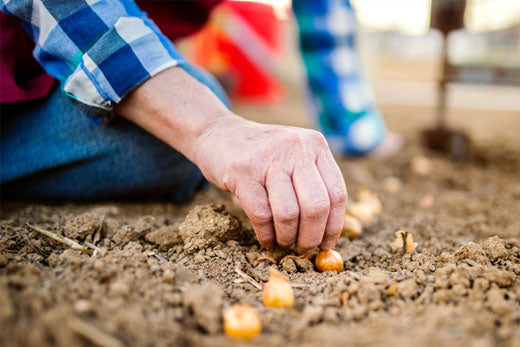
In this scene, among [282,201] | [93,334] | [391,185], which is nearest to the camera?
[93,334]

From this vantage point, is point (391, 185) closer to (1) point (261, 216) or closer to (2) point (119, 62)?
(1) point (261, 216)

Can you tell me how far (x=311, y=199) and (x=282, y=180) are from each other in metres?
0.08

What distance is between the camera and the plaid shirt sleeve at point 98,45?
108 cm

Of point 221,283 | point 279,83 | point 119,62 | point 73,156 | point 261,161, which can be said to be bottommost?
point 279,83

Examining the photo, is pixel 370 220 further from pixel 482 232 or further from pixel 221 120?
pixel 221 120

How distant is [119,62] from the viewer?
42.4 inches

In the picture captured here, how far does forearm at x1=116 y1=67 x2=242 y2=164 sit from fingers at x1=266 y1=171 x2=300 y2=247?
22cm

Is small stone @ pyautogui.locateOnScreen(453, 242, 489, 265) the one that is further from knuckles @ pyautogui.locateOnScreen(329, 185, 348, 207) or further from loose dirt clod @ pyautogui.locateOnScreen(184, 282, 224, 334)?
loose dirt clod @ pyautogui.locateOnScreen(184, 282, 224, 334)

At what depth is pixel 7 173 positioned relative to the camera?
1.39 m

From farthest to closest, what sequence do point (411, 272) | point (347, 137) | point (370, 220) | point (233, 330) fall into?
point (347, 137) → point (370, 220) → point (411, 272) → point (233, 330)

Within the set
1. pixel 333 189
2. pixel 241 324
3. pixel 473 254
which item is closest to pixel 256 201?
pixel 333 189

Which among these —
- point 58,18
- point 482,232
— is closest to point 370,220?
point 482,232

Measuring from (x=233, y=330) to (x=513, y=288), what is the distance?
588 mm

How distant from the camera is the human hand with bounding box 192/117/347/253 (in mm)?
937
